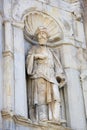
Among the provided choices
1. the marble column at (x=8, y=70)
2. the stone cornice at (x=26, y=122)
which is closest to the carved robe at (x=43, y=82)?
the stone cornice at (x=26, y=122)

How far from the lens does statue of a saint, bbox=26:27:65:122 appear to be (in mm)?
8414

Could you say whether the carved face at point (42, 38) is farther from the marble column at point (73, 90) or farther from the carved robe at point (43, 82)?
the marble column at point (73, 90)

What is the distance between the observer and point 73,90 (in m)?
9.03

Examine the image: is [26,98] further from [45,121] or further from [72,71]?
[72,71]

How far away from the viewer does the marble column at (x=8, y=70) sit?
25.3 ft

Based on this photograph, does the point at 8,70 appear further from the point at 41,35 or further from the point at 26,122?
the point at 41,35

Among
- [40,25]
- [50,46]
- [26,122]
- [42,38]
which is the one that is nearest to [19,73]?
[26,122]

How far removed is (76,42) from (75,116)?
190cm

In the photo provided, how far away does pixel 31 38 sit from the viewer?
30.9 feet

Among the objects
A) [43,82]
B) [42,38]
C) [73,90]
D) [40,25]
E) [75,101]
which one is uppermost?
[40,25]

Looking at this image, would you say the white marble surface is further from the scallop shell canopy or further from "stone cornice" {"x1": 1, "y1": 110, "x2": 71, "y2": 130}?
the scallop shell canopy

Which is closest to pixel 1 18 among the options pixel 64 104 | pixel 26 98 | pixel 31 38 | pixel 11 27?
pixel 11 27

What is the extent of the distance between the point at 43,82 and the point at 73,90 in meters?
0.77

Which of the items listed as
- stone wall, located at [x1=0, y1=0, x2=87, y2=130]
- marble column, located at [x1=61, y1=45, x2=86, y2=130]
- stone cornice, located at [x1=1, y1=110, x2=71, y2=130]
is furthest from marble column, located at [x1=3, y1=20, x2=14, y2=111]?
marble column, located at [x1=61, y1=45, x2=86, y2=130]
